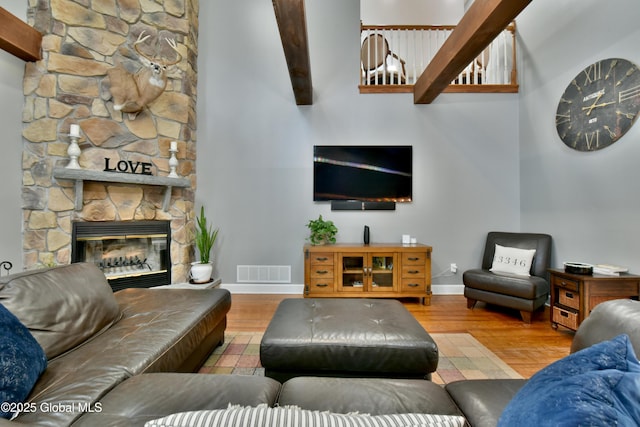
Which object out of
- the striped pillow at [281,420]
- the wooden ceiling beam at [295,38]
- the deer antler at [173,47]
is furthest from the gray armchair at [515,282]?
the deer antler at [173,47]

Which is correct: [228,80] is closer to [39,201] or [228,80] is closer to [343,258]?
[39,201]

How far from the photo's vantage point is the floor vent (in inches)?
140

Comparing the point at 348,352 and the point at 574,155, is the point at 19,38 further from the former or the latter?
the point at 574,155

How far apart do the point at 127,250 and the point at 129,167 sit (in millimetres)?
988

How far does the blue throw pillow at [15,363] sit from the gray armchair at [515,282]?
3.40 metres

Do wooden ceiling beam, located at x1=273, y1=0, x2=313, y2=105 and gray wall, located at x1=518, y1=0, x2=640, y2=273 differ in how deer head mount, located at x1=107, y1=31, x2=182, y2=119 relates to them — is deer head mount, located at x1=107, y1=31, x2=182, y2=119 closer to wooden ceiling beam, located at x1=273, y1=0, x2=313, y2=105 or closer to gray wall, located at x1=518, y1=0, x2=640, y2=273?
wooden ceiling beam, located at x1=273, y1=0, x2=313, y2=105

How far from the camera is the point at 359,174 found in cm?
356

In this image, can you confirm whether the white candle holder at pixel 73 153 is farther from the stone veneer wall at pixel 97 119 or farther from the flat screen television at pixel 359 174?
the flat screen television at pixel 359 174

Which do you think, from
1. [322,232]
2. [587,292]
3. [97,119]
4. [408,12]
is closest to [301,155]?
[322,232]

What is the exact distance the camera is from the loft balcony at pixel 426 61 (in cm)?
356

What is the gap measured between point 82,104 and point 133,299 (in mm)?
2387

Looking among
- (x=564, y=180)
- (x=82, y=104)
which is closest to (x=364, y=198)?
(x=564, y=180)

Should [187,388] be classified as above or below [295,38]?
below

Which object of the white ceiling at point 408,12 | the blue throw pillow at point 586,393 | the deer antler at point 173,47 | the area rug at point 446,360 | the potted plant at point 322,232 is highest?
the white ceiling at point 408,12
